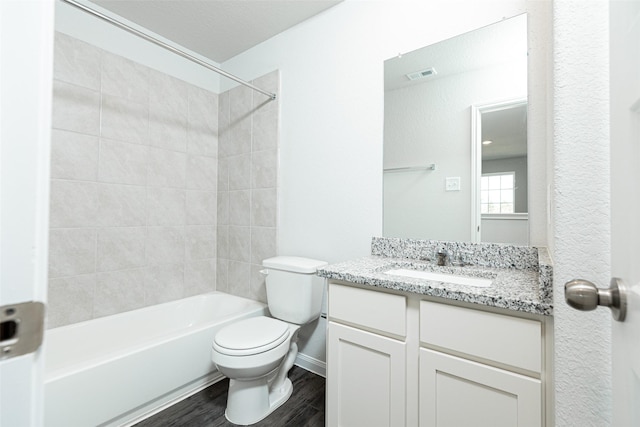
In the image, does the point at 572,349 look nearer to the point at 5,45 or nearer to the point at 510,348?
the point at 510,348

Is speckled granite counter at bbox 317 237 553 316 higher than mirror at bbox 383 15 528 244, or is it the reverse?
mirror at bbox 383 15 528 244

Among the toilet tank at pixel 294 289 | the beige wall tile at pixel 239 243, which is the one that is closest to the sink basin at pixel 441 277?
the toilet tank at pixel 294 289

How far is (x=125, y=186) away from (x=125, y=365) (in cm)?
121

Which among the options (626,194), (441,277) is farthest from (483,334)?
(626,194)

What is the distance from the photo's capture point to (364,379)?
1213mm

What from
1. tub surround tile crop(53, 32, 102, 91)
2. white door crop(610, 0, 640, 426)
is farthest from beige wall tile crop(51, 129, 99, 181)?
white door crop(610, 0, 640, 426)

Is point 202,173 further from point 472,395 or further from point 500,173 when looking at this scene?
point 472,395

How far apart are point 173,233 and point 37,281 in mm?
2145

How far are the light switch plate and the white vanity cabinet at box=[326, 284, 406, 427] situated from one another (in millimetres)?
738

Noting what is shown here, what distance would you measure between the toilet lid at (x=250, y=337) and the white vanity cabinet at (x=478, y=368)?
776 millimetres

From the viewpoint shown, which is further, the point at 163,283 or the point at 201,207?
the point at 201,207

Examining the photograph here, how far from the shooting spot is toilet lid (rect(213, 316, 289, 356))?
144cm

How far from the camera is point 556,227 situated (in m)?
0.65

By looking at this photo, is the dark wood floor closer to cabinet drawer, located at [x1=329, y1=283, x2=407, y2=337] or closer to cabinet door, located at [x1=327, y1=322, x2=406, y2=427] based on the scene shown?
cabinet door, located at [x1=327, y1=322, x2=406, y2=427]
